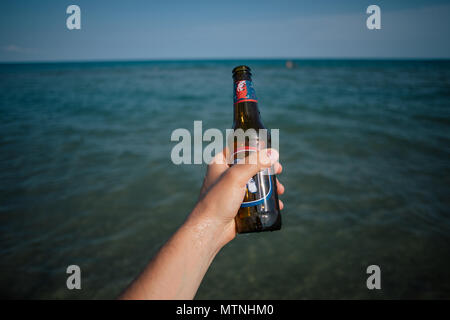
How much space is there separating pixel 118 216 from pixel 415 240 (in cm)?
385

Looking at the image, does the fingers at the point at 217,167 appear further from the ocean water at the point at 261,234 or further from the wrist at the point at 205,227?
the ocean water at the point at 261,234

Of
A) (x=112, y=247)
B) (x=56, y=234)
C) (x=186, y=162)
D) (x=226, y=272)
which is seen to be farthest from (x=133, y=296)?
(x=186, y=162)

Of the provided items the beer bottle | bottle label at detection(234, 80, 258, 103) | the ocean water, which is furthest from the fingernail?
the ocean water

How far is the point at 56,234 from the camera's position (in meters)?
3.07

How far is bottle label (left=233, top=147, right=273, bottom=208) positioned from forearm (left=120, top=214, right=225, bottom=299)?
302 millimetres

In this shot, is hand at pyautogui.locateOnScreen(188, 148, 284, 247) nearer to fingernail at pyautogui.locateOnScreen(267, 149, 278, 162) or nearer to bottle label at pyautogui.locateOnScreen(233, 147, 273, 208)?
fingernail at pyautogui.locateOnScreen(267, 149, 278, 162)

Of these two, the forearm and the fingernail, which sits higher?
the fingernail

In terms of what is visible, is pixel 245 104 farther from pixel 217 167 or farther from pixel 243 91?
pixel 217 167

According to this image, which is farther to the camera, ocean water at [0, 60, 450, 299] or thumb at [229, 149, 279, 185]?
ocean water at [0, 60, 450, 299]

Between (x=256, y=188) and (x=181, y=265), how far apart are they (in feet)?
2.34

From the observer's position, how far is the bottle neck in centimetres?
180

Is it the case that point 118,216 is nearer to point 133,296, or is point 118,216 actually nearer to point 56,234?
point 56,234

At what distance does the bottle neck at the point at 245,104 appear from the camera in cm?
180

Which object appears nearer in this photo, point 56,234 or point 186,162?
point 56,234
